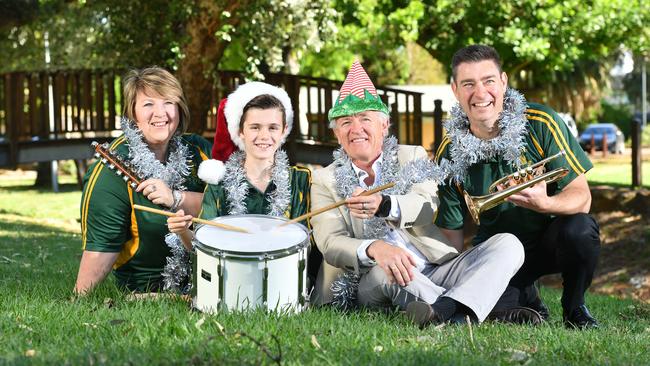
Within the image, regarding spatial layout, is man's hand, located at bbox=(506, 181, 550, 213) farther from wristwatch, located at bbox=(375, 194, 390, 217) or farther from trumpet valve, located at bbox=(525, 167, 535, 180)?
wristwatch, located at bbox=(375, 194, 390, 217)

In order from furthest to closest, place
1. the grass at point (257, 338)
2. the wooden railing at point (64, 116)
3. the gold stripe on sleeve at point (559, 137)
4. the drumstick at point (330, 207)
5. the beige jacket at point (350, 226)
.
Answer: the wooden railing at point (64, 116) < the gold stripe on sleeve at point (559, 137) < the beige jacket at point (350, 226) < the drumstick at point (330, 207) < the grass at point (257, 338)

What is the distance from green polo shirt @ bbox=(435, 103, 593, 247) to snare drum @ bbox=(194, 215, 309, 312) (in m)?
1.05

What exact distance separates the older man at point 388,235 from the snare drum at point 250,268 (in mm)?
452

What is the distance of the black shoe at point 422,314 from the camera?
4.57 metres

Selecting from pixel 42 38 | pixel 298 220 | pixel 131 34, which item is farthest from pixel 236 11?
pixel 42 38

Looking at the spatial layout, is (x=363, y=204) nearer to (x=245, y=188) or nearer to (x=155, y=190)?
(x=245, y=188)

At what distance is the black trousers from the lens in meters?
4.90

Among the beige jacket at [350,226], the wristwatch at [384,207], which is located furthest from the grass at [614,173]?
the wristwatch at [384,207]

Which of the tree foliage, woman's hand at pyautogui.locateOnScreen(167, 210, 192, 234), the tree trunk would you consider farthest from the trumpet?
the tree foliage

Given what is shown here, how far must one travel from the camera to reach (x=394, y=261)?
470 cm

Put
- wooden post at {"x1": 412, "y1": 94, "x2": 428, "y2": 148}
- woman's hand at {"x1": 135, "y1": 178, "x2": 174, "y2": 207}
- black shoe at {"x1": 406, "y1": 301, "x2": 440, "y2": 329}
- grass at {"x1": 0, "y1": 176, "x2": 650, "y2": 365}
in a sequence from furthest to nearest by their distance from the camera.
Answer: wooden post at {"x1": 412, "y1": 94, "x2": 428, "y2": 148} < woman's hand at {"x1": 135, "y1": 178, "x2": 174, "y2": 207} < black shoe at {"x1": 406, "y1": 301, "x2": 440, "y2": 329} < grass at {"x1": 0, "y1": 176, "x2": 650, "y2": 365}

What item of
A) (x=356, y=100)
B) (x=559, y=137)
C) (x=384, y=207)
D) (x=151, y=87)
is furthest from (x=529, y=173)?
(x=151, y=87)

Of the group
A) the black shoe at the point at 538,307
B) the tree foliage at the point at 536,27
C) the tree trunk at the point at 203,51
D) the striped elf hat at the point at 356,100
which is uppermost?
the tree foliage at the point at 536,27

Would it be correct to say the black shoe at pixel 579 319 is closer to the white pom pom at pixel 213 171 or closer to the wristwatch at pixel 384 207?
the wristwatch at pixel 384 207
